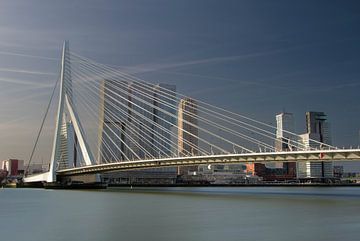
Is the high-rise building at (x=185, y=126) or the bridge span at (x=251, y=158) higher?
the high-rise building at (x=185, y=126)

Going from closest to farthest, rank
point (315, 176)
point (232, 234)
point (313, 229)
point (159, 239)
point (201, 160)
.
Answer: point (159, 239), point (232, 234), point (313, 229), point (201, 160), point (315, 176)

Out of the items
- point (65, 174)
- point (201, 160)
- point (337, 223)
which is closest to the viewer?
point (337, 223)

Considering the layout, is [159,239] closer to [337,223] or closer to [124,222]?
[124,222]

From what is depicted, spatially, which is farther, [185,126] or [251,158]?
[185,126]

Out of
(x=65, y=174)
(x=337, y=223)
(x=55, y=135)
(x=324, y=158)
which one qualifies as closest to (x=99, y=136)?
(x=65, y=174)

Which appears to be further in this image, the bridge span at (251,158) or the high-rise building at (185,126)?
the high-rise building at (185,126)

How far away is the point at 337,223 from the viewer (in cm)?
1756

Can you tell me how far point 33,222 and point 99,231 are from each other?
14.6ft

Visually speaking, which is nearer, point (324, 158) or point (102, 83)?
point (324, 158)

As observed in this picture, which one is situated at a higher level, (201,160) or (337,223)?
(201,160)

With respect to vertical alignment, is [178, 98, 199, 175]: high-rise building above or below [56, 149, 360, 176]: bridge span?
above

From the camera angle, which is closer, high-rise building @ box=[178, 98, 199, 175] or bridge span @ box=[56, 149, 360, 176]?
bridge span @ box=[56, 149, 360, 176]

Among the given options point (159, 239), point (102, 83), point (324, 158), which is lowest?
point (159, 239)

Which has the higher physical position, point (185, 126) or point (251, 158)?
point (185, 126)
